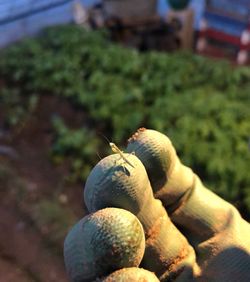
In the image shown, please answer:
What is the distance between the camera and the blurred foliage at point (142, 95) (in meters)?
3.79

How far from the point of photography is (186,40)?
592cm

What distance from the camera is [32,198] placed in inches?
144

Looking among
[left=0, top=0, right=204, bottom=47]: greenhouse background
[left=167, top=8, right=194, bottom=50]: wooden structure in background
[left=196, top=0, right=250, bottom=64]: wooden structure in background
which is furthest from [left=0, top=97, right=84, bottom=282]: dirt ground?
[left=196, top=0, right=250, bottom=64]: wooden structure in background

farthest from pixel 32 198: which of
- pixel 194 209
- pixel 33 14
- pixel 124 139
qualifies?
pixel 33 14

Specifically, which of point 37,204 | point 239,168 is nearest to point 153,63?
point 239,168

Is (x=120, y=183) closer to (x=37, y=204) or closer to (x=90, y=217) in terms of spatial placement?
(x=90, y=217)

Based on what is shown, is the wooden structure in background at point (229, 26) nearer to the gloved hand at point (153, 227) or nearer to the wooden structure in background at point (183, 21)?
the wooden structure in background at point (183, 21)

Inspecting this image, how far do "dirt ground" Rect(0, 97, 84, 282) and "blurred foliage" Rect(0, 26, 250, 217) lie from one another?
0.17 meters

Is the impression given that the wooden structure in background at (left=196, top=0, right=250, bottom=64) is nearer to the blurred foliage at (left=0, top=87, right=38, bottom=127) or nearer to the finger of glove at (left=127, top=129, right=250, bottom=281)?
the blurred foliage at (left=0, top=87, right=38, bottom=127)

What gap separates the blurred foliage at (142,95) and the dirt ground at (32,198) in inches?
6.7

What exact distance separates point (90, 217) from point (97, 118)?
10.7 ft

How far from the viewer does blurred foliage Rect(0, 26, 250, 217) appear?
379cm

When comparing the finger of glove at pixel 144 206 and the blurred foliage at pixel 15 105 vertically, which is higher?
the finger of glove at pixel 144 206

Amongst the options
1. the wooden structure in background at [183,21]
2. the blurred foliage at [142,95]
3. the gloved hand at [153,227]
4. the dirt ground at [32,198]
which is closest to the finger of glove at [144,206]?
the gloved hand at [153,227]
